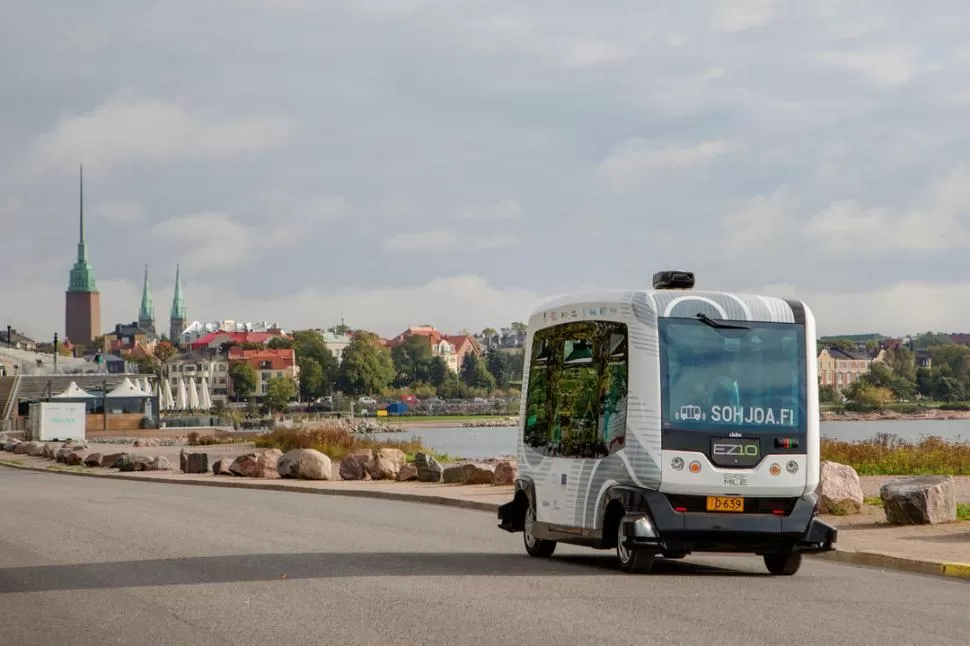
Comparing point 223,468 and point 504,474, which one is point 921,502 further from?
point 223,468

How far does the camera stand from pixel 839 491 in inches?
875

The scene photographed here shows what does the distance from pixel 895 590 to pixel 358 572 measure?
5118 millimetres

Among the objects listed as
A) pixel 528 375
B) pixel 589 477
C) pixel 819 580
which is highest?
pixel 528 375

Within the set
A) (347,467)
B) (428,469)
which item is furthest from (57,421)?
(428,469)

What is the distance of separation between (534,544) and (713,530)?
3132mm

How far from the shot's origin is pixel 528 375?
17719 millimetres

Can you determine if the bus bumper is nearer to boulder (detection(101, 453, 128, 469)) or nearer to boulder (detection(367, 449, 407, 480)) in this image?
boulder (detection(367, 449, 407, 480))

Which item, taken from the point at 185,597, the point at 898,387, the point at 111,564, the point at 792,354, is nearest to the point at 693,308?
the point at 792,354

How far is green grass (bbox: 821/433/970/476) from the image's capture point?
108ft

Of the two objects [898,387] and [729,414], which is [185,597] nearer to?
[729,414]

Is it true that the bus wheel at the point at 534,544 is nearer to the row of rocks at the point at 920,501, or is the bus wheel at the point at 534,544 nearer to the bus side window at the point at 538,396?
the bus side window at the point at 538,396

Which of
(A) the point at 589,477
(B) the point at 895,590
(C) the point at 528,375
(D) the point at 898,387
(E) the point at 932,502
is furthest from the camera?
(D) the point at 898,387

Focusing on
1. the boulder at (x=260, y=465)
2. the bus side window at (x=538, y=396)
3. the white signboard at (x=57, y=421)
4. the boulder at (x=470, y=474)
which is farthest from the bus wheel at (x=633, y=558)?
the white signboard at (x=57, y=421)

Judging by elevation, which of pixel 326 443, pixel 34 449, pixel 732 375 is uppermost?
pixel 732 375
